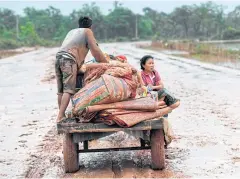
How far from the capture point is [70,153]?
19.5ft

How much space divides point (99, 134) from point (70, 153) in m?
0.46

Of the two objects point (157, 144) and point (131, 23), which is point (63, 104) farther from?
point (131, 23)

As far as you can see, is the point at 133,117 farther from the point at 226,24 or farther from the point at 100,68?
the point at 226,24

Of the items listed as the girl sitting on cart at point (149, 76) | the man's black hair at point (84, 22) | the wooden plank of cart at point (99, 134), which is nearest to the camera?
the wooden plank of cart at point (99, 134)

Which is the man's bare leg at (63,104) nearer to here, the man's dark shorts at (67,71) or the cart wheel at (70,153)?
the man's dark shorts at (67,71)

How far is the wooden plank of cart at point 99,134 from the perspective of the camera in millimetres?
5621

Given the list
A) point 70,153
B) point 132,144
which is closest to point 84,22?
point 70,153

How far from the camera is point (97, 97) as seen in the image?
5.68 metres

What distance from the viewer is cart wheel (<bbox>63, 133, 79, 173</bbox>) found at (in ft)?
19.4

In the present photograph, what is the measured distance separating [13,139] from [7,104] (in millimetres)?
4569

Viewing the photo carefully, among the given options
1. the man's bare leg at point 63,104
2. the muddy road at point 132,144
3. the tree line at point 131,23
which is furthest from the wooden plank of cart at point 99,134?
the tree line at point 131,23

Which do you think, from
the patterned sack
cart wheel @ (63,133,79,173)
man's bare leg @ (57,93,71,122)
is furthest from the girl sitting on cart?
cart wheel @ (63,133,79,173)

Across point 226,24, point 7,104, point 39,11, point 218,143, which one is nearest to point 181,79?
point 7,104

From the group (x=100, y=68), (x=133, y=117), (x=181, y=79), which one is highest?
(x=100, y=68)
